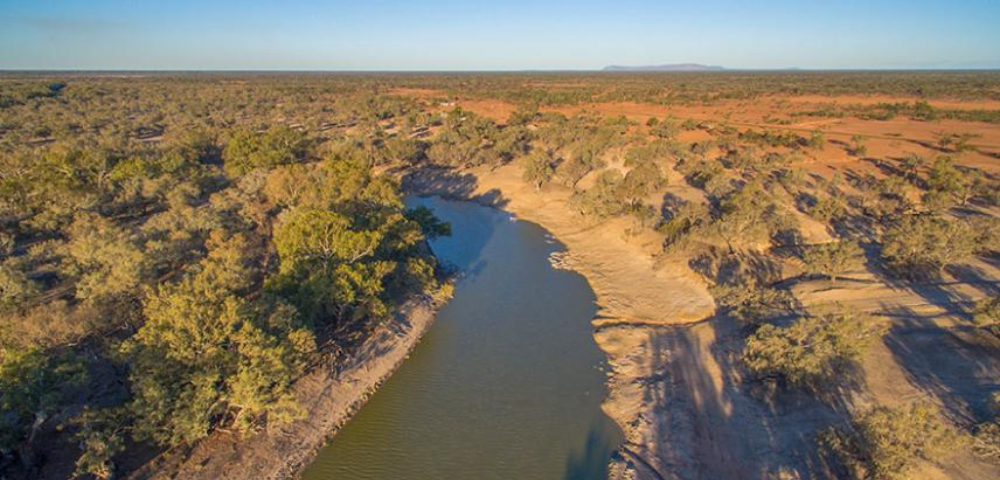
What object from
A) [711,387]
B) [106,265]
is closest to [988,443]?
[711,387]

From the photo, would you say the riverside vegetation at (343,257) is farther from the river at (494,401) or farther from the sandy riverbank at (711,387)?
the river at (494,401)

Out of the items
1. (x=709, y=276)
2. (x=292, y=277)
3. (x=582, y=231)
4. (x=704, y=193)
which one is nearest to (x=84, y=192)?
(x=292, y=277)

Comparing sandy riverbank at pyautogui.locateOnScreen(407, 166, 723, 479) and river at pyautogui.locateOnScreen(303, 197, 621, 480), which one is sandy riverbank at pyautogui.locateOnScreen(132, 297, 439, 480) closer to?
river at pyautogui.locateOnScreen(303, 197, 621, 480)

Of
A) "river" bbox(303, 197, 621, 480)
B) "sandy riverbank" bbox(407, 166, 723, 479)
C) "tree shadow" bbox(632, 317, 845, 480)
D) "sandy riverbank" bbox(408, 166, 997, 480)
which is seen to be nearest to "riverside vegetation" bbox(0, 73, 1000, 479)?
"tree shadow" bbox(632, 317, 845, 480)

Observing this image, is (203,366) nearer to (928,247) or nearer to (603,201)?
(603,201)

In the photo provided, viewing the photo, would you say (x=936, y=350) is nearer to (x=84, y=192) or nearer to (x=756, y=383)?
(x=756, y=383)

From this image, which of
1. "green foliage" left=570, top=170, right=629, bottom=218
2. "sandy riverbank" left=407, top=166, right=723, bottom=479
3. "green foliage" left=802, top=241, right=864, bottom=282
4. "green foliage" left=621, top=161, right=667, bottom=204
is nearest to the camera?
"sandy riverbank" left=407, top=166, right=723, bottom=479
